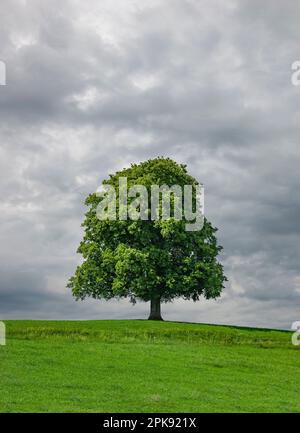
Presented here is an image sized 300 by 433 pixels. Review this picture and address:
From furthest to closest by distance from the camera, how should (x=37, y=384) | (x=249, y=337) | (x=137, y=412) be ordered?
(x=249, y=337), (x=37, y=384), (x=137, y=412)

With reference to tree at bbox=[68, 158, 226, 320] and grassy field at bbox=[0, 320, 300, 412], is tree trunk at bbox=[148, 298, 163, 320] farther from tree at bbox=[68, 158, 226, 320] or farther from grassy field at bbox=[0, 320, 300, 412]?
grassy field at bbox=[0, 320, 300, 412]

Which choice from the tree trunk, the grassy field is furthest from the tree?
the grassy field

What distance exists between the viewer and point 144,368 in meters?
32.2

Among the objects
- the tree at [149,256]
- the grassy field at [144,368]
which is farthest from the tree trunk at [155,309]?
the grassy field at [144,368]

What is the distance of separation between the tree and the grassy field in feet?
19.3

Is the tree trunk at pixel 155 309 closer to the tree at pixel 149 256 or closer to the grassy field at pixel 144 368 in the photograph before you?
the tree at pixel 149 256

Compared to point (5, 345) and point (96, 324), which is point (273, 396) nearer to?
point (5, 345)

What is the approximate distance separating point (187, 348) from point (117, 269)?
1668cm

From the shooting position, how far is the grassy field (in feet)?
79.7

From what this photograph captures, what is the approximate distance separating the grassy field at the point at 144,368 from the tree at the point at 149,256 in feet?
19.3

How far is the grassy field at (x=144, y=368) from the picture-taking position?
79.7 feet

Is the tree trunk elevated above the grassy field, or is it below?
above
